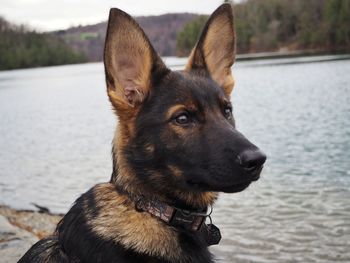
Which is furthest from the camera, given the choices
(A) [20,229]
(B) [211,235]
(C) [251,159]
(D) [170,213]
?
(A) [20,229]

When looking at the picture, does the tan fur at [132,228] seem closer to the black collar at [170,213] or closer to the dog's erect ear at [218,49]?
the black collar at [170,213]

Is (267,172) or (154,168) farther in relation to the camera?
(267,172)

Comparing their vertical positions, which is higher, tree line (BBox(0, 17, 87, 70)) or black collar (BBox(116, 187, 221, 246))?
black collar (BBox(116, 187, 221, 246))

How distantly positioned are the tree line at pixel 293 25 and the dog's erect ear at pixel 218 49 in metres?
102

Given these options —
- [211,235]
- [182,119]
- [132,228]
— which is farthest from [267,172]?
[132,228]

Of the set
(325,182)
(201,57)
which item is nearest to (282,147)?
(325,182)

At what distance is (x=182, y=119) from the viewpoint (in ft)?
14.4

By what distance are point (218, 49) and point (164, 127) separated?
127cm

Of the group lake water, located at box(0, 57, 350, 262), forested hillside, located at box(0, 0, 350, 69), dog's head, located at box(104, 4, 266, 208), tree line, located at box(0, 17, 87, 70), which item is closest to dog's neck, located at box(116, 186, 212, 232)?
dog's head, located at box(104, 4, 266, 208)

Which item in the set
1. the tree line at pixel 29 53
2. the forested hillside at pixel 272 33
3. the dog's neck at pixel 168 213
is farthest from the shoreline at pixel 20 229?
the tree line at pixel 29 53

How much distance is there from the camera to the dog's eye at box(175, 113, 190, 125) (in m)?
4.38

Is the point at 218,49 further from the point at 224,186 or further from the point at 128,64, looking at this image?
the point at 224,186

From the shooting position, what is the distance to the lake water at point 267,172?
8734mm

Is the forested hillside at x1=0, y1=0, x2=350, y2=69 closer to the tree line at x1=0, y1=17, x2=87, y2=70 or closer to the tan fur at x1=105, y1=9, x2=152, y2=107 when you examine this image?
Answer: the tree line at x1=0, y1=17, x2=87, y2=70
